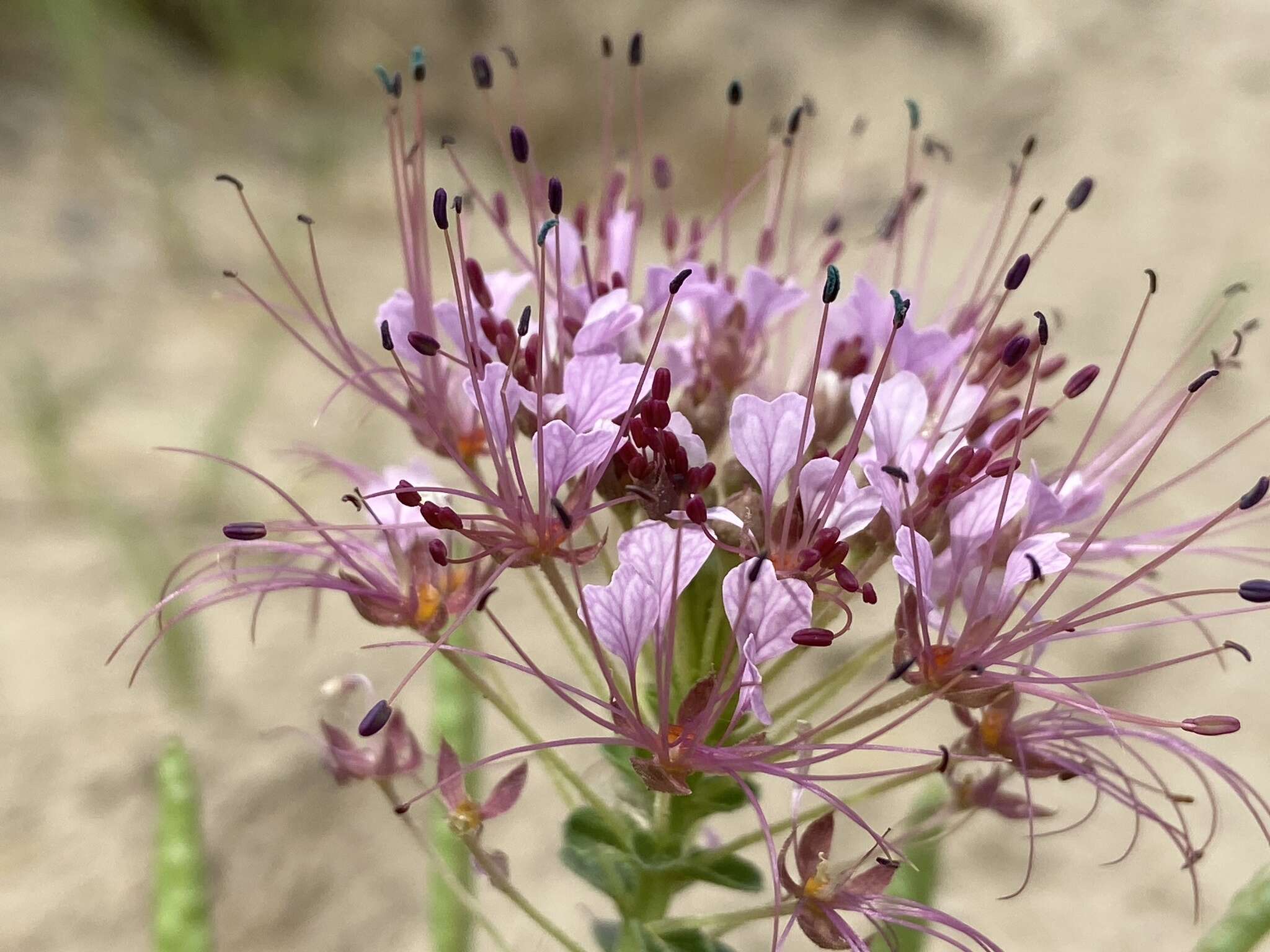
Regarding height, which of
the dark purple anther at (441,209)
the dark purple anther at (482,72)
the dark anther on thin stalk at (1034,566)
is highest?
the dark purple anther at (482,72)

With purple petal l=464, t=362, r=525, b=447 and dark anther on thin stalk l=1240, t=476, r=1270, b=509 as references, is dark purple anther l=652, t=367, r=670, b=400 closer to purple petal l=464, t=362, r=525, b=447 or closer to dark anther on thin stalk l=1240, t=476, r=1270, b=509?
purple petal l=464, t=362, r=525, b=447

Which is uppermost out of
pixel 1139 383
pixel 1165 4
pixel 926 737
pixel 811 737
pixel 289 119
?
pixel 1165 4

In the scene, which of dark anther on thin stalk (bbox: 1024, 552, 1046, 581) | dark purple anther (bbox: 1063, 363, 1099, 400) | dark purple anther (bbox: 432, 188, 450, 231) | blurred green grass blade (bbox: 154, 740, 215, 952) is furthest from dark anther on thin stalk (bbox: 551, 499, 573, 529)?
blurred green grass blade (bbox: 154, 740, 215, 952)

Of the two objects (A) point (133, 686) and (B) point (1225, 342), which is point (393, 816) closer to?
(A) point (133, 686)

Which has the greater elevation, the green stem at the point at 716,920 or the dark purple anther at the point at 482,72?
the dark purple anther at the point at 482,72

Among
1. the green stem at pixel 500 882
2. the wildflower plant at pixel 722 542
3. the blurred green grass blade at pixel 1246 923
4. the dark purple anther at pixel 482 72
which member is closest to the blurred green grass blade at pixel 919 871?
the wildflower plant at pixel 722 542

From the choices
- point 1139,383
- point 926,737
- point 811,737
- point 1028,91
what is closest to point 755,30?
point 1028,91

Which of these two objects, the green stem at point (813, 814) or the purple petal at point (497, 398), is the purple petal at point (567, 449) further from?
the green stem at point (813, 814)

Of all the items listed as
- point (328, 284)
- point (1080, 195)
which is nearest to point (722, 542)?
point (1080, 195)

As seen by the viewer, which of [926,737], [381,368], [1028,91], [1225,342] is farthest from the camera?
[1028,91]
